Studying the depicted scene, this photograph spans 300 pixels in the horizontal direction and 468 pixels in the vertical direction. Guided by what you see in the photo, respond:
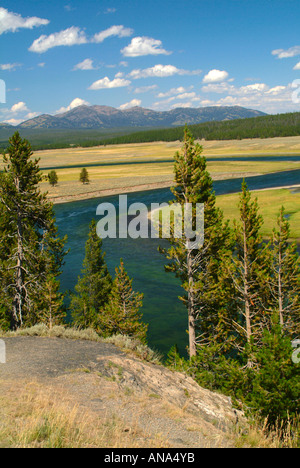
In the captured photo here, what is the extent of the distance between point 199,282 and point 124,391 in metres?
9.45

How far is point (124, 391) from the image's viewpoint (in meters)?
12.3

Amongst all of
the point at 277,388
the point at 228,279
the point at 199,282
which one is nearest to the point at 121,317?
the point at 199,282

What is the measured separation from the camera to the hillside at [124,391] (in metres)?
9.97

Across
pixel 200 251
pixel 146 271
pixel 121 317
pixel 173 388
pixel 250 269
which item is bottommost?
pixel 146 271

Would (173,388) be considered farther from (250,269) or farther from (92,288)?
(92,288)

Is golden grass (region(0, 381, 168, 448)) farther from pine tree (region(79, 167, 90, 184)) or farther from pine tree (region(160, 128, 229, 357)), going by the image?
pine tree (region(79, 167, 90, 184))

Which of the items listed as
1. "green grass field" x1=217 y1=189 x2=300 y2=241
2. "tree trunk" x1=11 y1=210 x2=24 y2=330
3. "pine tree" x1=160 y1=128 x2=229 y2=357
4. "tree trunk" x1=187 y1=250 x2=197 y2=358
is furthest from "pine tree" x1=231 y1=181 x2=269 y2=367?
"green grass field" x1=217 y1=189 x2=300 y2=241

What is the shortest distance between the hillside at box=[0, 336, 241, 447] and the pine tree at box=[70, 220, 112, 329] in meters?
8.63

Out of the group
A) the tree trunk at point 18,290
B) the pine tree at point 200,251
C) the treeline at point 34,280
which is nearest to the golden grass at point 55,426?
the pine tree at point 200,251

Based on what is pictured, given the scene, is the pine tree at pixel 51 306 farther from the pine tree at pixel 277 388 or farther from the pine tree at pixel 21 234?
the pine tree at pixel 277 388

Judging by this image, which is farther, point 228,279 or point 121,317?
point 121,317

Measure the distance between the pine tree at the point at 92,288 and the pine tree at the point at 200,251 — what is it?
22.9 feet

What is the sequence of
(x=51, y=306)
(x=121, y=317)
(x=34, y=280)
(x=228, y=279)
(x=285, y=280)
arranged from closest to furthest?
(x=285, y=280) < (x=228, y=279) < (x=121, y=317) < (x=51, y=306) < (x=34, y=280)

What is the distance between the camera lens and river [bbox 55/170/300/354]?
28000 millimetres
